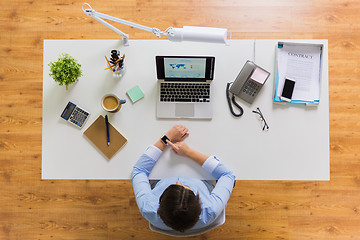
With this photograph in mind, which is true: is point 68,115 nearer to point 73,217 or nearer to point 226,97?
point 226,97

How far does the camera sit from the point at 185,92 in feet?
4.57

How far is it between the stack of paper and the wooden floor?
2.24 feet

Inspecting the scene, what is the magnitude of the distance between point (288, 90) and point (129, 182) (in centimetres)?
127

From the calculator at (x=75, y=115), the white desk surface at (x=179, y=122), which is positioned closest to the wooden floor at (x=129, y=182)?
the white desk surface at (x=179, y=122)

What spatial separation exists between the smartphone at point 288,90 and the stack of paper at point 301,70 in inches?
0.7

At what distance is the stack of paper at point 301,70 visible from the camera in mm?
1397

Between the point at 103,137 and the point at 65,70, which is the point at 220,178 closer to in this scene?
Answer: the point at 103,137

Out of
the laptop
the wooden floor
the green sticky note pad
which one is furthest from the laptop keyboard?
the wooden floor

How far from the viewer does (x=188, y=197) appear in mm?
1136

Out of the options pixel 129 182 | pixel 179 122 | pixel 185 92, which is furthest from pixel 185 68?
pixel 129 182

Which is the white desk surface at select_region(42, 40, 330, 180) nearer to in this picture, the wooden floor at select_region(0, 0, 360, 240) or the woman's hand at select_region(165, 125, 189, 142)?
the woman's hand at select_region(165, 125, 189, 142)

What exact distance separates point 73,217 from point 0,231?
1.84 ft

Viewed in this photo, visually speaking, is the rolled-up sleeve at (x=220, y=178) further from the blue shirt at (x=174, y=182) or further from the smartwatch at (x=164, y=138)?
the smartwatch at (x=164, y=138)

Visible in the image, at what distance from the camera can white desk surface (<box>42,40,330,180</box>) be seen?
1.38 meters
